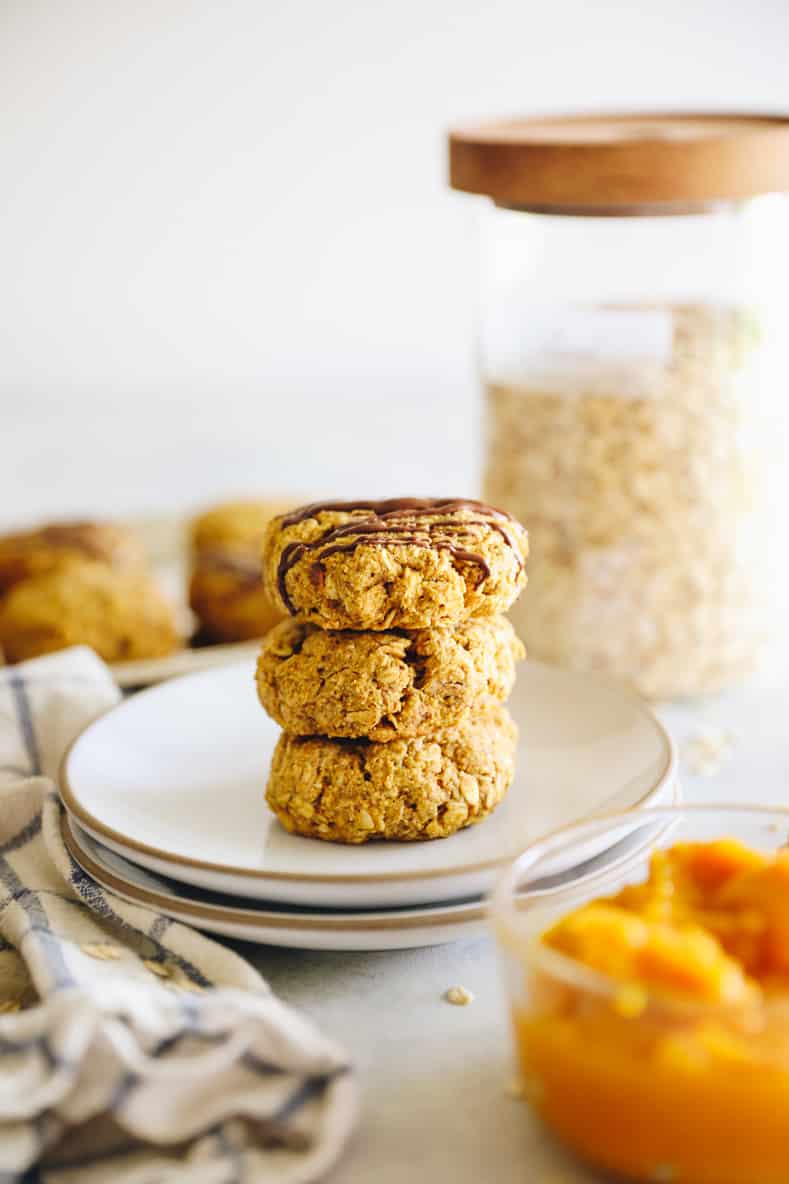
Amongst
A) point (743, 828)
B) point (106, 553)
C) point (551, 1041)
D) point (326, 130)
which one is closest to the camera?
point (551, 1041)

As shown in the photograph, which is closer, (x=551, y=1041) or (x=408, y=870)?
(x=551, y=1041)

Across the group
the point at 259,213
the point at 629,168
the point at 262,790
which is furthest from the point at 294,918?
the point at 259,213

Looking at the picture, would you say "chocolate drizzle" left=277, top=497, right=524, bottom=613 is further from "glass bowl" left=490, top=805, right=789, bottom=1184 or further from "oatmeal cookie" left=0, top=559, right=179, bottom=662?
"oatmeal cookie" left=0, top=559, right=179, bottom=662

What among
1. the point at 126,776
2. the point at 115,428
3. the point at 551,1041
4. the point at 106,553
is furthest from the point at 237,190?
the point at 551,1041

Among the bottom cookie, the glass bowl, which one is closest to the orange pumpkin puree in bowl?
the glass bowl

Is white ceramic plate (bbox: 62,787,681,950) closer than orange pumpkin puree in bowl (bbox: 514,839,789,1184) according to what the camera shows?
No

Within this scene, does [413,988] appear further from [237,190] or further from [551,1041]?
[237,190]
